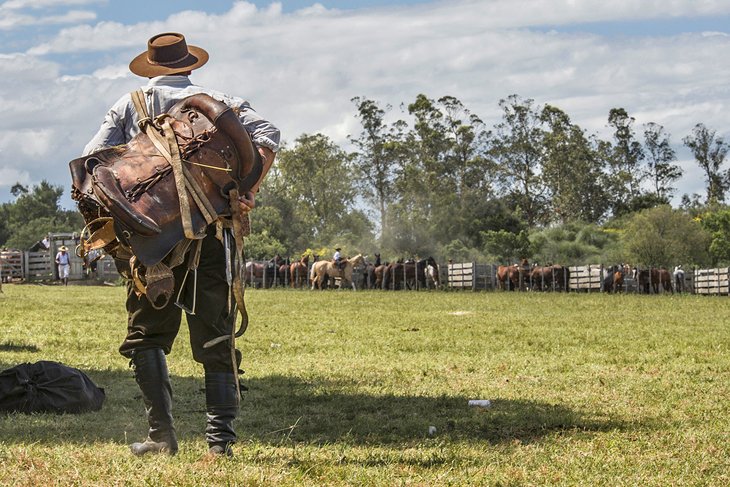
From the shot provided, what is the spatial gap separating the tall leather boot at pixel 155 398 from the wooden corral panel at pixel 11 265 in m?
45.1

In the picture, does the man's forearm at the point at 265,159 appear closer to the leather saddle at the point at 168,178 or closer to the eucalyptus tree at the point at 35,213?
the leather saddle at the point at 168,178

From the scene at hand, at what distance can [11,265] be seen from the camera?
162ft

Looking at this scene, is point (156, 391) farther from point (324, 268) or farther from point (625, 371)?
point (324, 268)

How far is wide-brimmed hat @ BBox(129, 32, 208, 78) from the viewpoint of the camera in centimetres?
604

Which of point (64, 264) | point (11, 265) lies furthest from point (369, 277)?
point (11, 265)

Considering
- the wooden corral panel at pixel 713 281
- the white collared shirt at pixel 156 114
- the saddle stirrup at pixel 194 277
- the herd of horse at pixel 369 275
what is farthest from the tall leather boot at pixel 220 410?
the herd of horse at pixel 369 275

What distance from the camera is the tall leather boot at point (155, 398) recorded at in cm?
574

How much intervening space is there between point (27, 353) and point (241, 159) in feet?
24.6

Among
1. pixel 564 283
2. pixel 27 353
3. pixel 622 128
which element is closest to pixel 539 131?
pixel 622 128

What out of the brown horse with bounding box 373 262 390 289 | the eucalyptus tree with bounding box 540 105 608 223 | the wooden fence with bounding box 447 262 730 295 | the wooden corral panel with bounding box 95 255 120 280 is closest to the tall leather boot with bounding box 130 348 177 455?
the wooden fence with bounding box 447 262 730 295

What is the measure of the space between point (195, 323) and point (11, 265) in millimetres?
45927

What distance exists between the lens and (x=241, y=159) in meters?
5.53

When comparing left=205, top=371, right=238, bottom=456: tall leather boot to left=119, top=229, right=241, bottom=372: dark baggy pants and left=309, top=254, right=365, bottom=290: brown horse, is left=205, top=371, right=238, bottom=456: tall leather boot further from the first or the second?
left=309, top=254, right=365, bottom=290: brown horse

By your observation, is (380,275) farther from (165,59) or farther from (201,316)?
(201,316)
